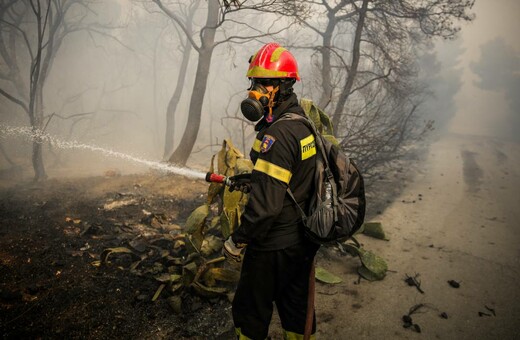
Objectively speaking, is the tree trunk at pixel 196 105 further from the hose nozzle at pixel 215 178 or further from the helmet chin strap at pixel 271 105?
the helmet chin strap at pixel 271 105

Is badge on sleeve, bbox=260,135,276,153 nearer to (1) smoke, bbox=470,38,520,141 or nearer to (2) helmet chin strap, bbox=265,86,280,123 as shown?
(2) helmet chin strap, bbox=265,86,280,123

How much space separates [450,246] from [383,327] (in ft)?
9.73

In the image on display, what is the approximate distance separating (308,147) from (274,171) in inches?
13.4

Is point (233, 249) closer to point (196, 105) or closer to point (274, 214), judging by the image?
point (274, 214)

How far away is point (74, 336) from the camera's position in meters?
2.50

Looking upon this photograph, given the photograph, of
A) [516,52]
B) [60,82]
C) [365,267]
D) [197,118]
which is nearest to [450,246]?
[365,267]

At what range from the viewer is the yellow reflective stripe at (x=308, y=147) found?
2014mm

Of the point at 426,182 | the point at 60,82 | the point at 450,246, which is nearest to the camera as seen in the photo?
the point at 450,246

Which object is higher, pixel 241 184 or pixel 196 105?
pixel 196 105

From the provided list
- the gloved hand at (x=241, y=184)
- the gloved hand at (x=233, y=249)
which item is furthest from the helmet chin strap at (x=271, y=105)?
the gloved hand at (x=233, y=249)

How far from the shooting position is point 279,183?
6.24ft

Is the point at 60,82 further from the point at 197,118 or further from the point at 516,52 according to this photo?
the point at 516,52


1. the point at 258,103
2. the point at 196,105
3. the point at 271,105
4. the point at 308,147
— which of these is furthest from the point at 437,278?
the point at 196,105

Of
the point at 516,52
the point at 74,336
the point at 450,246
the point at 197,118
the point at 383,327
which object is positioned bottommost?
the point at 74,336
